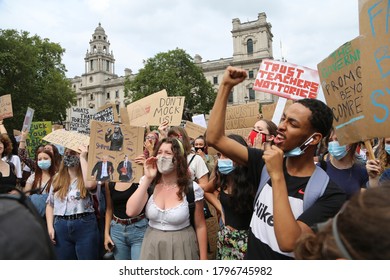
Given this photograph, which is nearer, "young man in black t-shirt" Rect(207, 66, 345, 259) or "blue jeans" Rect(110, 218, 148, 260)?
"young man in black t-shirt" Rect(207, 66, 345, 259)

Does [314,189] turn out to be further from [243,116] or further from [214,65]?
[214,65]

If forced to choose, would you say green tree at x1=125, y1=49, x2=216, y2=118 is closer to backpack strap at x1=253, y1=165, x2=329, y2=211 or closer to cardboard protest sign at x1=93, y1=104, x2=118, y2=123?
cardboard protest sign at x1=93, y1=104, x2=118, y2=123

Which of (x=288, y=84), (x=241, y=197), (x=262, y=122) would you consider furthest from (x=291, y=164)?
(x=288, y=84)

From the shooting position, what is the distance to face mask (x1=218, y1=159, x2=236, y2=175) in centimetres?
313

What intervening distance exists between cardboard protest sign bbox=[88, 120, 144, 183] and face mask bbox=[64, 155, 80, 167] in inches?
14.9

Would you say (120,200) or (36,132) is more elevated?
(36,132)

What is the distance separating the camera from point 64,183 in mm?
3732

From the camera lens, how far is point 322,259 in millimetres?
1118

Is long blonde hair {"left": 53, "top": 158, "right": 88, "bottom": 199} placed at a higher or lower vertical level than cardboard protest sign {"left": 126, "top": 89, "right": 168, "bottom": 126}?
lower

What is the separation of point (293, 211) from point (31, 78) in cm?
2887

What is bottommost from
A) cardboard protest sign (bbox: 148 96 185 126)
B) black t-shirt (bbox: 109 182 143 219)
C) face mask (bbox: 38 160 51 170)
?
black t-shirt (bbox: 109 182 143 219)

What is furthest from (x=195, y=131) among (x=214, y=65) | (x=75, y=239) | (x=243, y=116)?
(x=214, y=65)

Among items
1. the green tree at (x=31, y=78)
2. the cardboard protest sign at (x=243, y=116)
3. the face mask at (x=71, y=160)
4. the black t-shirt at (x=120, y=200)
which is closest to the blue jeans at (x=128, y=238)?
the black t-shirt at (x=120, y=200)

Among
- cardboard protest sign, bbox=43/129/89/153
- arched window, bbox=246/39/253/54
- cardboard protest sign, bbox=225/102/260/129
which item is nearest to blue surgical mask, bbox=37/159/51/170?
cardboard protest sign, bbox=43/129/89/153
